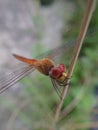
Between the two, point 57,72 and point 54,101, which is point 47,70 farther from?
point 54,101

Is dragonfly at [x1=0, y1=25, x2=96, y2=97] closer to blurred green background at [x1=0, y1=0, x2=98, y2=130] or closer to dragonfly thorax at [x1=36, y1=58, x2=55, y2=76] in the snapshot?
dragonfly thorax at [x1=36, y1=58, x2=55, y2=76]

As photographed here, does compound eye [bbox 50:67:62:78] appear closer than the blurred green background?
Yes

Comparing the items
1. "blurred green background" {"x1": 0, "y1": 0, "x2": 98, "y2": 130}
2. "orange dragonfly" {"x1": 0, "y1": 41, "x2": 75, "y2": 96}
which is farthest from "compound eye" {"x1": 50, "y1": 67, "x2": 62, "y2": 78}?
"blurred green background" {"x1": 0, "y1": 0, "x2": 98, "y2": 130}

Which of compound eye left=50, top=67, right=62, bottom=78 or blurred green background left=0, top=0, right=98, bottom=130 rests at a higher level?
compound eye left=50, top=67, right=62, bottom=78

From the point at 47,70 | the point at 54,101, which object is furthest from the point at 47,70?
the point at 54,101

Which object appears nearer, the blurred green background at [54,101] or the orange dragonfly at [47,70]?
the orange dragonfly at [47,70]

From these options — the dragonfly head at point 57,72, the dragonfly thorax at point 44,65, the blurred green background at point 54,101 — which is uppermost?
the dragonfly thorax at point 44,65

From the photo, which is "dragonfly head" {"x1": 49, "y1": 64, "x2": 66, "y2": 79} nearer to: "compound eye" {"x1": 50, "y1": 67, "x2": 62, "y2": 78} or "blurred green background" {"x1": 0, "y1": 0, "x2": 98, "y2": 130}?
"compound eye" {"x1": 50, "y1": 67, "x2": 62, "y2": 78}

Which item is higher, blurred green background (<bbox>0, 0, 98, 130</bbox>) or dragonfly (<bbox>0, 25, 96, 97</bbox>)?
dragonfly (<bbox>0, 25, 96, 97</bbox>)

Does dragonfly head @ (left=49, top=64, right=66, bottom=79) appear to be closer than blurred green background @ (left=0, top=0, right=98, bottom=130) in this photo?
Yes

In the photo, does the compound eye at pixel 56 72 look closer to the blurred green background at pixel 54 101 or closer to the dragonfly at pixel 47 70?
the dragonfly at pixel 47 70

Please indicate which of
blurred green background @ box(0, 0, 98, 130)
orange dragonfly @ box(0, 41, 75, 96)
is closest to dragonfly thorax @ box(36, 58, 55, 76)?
orange dragonfly @ box(0, 41, 75, 96)

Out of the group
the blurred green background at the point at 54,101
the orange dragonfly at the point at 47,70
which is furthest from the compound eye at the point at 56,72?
the blurred green background at the point at 54,101

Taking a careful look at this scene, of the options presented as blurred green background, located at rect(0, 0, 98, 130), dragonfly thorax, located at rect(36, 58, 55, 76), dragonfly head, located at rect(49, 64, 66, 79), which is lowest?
blurred green background, located at rect(0, 0, 98, 130)
